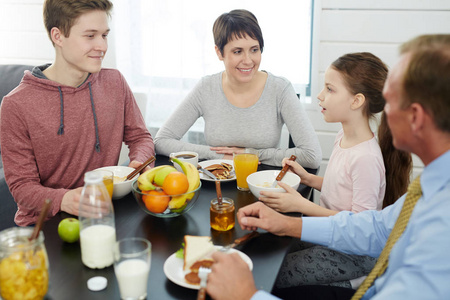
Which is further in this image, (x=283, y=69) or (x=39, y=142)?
(x=283, y=69)

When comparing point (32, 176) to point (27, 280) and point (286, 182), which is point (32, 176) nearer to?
point (27, 280)

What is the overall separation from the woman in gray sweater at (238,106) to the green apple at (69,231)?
904 mm

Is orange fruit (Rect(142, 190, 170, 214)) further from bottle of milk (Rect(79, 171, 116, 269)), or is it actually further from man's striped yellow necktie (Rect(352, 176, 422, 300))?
man's striped yellow necktie (Rect(352, 176, 422, 300))

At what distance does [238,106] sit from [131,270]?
1.40m

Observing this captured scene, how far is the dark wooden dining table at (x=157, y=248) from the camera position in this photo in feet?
3.26

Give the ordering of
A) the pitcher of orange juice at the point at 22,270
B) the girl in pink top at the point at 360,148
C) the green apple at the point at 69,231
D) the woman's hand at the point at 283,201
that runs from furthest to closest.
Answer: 1. the girl in pink top at the point at 360,148
2. the woman's hand at the point at 283,201
3. the green apple at the point at 69,231
4. the pitcher of orange juice at the point at 22,270

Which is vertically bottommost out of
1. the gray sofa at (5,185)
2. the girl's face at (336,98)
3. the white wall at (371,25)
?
the gray sofa at (5,185)

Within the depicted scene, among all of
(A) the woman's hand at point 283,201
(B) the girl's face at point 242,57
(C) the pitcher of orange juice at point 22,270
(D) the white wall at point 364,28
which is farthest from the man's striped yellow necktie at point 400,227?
(D) the white wall at point 364,28

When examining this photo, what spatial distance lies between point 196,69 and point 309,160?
143cm

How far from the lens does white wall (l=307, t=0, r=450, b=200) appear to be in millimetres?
2633

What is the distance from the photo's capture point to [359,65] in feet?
5.33

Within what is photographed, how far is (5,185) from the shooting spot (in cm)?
263

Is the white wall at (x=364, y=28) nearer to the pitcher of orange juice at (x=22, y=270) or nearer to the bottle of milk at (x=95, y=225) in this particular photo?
the bottle of milk at (x=95, y=225)

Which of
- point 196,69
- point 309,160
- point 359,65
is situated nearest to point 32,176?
point 309,160
